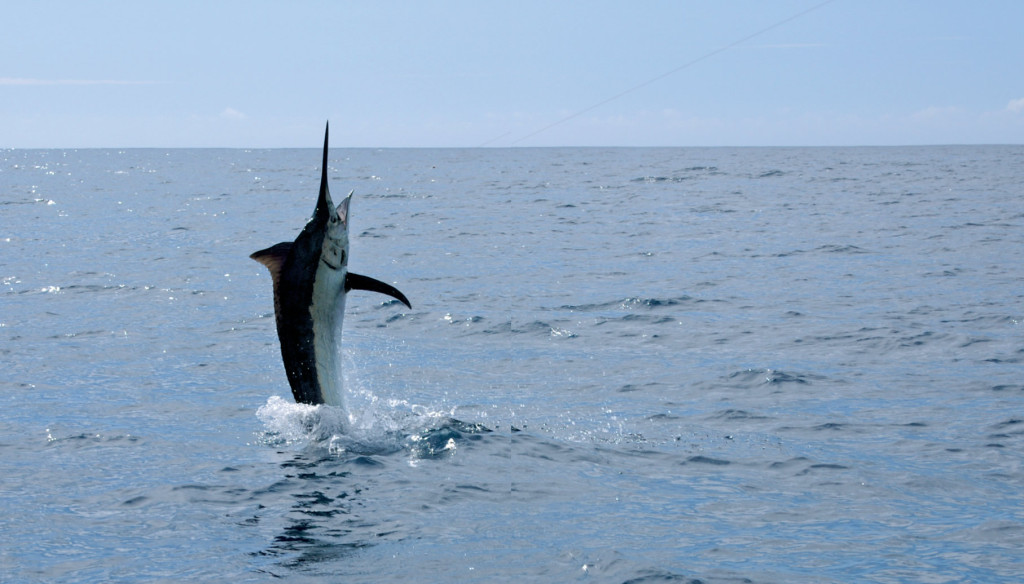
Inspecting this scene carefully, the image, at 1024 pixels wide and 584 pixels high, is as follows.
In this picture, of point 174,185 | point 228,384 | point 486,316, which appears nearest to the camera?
point 228,384

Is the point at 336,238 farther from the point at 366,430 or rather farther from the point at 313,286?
the point at 366,430

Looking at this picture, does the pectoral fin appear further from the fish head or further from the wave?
the wave

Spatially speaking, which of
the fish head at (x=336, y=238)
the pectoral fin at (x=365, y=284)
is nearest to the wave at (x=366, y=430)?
the pectoral fin at (x=365, y=284)

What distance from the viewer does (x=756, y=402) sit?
10359mm

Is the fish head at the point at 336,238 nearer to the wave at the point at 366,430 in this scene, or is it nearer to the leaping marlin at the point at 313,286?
the leaping marlin at the point at 313,286

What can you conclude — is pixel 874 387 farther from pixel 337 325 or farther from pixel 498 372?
pixel 337 325

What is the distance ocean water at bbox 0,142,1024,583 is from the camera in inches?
253

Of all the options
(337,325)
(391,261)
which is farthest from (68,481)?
(391,261)

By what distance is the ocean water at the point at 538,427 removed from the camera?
21.1 feet

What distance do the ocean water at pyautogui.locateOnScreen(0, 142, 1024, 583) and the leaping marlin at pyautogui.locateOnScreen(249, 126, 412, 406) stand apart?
820 millimetres

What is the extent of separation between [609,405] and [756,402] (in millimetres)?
1470

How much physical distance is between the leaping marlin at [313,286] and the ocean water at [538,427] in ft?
2.69

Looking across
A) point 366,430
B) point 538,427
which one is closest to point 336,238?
point 366,430

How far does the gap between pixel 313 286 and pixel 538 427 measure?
283 centimetres
